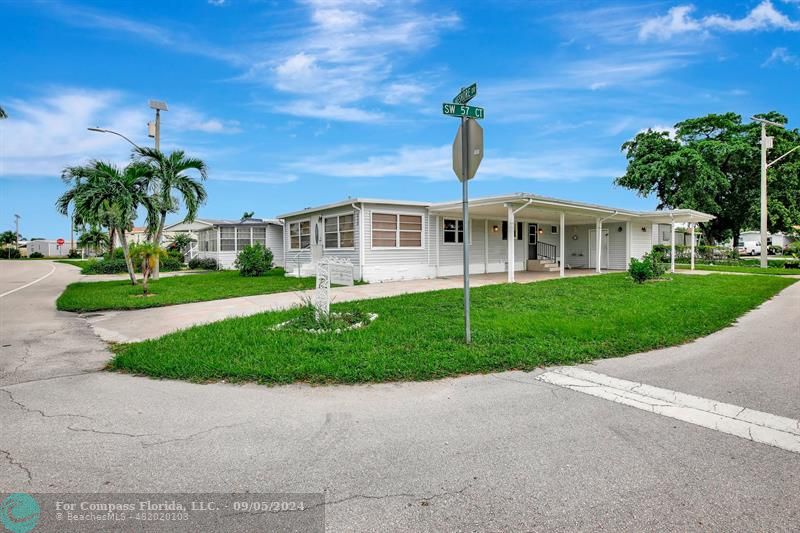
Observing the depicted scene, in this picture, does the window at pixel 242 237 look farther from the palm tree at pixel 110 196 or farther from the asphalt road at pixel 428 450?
the asphalt road at pixel 428 450

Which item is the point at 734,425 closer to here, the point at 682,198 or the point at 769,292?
Result: the point at 769,292

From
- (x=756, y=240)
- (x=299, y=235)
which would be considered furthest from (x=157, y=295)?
(x=756, y=240)

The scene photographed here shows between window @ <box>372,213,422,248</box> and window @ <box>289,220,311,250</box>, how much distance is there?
16.0 ft

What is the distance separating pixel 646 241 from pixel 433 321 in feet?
68.5

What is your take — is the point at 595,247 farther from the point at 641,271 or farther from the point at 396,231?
the point at 396,231

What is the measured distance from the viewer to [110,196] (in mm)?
15023

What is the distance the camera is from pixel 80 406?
13.1 feet

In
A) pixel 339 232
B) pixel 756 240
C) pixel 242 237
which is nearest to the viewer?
pixel 339 232

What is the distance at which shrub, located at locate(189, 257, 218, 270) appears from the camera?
90.6 feet

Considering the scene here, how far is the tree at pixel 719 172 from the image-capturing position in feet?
94.3

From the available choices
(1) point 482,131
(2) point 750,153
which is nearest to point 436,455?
(1) point 482,131

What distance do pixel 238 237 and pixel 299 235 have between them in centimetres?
870

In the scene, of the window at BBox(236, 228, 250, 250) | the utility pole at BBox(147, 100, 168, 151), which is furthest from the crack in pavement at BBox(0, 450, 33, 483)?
the window at BBox(236, 228, 250, 250)

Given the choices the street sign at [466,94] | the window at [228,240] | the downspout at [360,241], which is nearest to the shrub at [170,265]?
the window at [228,240]
